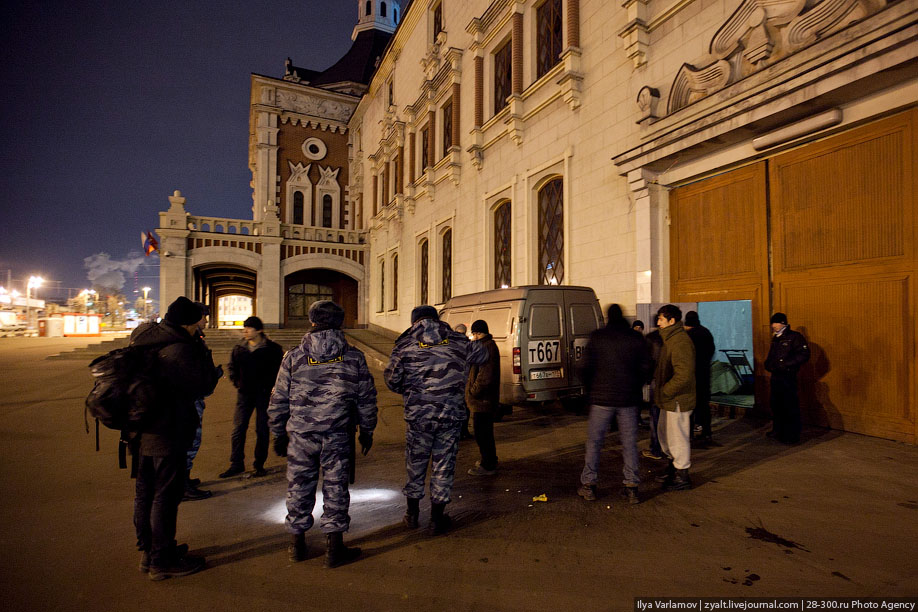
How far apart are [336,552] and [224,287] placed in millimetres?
38880

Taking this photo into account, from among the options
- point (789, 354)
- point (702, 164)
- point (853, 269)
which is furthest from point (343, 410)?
point (702, 164)

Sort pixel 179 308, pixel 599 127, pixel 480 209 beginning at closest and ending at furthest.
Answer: pixel 179 308, pixel 599 127, pixel 480 209

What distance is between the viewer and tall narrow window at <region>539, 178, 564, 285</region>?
11.4 meters

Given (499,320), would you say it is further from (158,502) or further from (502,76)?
(502,76)

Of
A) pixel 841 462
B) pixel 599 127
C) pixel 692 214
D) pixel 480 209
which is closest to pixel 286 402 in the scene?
pixel 841 462

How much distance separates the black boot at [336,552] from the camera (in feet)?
10.1

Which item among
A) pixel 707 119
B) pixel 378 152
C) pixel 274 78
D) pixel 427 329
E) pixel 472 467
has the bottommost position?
pixel 472 467

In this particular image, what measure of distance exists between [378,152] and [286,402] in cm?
2334

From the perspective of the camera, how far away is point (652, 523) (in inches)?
145

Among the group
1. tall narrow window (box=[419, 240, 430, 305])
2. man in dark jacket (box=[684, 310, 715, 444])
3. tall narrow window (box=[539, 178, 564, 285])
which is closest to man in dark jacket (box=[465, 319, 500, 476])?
man in dark jacket (box=[684, 310, 715, 444])

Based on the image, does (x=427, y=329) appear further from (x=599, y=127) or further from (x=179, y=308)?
(x=599, y=127)

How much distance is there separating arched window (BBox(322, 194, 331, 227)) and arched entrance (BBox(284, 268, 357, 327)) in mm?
4070

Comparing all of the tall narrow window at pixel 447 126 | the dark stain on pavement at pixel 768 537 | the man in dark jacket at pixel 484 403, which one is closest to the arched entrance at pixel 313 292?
the tall narrow window at pixel 447 126

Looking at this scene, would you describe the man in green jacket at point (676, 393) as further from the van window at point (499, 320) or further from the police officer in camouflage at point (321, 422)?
the van window at point (499, 320)
